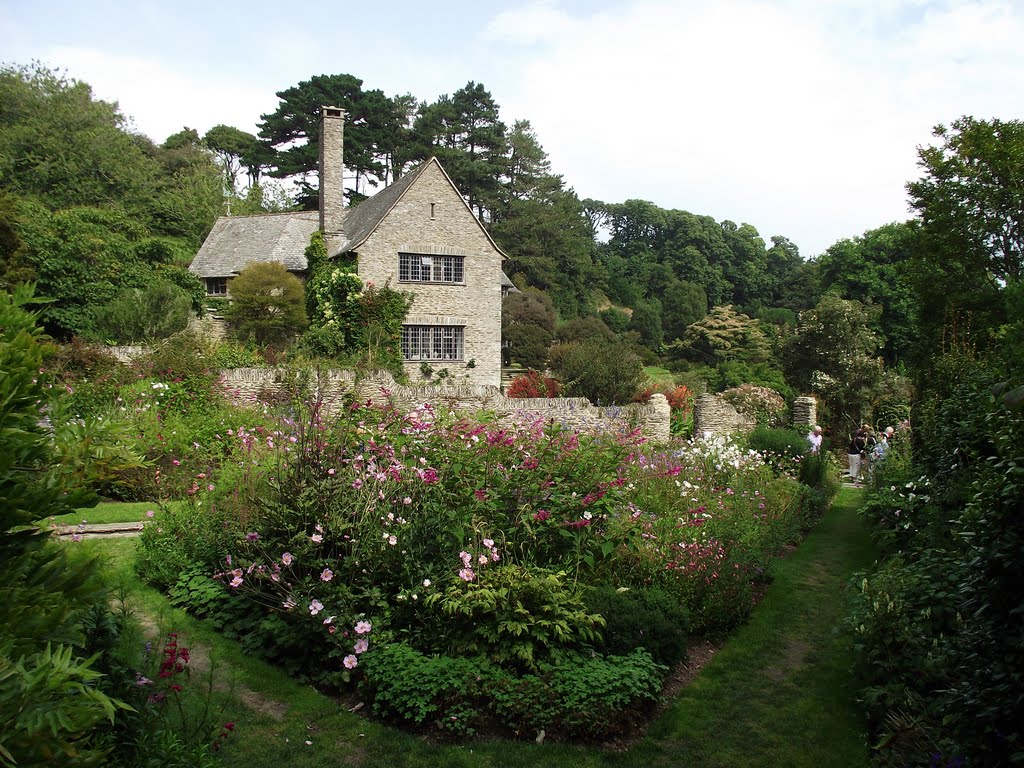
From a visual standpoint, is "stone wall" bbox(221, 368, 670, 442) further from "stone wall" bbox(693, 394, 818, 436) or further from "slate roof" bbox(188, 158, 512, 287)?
"slate roof" bbox(188, 158, 512, 287)

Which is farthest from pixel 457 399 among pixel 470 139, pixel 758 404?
pixel 470 139

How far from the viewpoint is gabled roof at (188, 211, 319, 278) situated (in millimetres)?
28719

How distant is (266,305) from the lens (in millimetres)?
25203

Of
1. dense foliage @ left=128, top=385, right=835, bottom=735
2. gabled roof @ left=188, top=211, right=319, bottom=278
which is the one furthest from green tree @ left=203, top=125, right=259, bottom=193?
dense foliage @ left=128, top=385, right=835, bottom=735

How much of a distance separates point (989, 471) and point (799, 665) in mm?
3878

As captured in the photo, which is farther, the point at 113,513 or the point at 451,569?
the point at 113,513

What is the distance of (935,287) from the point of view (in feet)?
66.2

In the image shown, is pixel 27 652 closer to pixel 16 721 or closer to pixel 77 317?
pixel 16 721

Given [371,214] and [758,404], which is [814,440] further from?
[371,214]

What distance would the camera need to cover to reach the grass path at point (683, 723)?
16.9 feet

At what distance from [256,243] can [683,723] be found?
1101 inches

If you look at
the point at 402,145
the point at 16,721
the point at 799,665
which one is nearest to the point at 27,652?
the point at 16,721

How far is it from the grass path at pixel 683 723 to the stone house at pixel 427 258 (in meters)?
19.3

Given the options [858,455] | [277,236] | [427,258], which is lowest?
[858,455]
